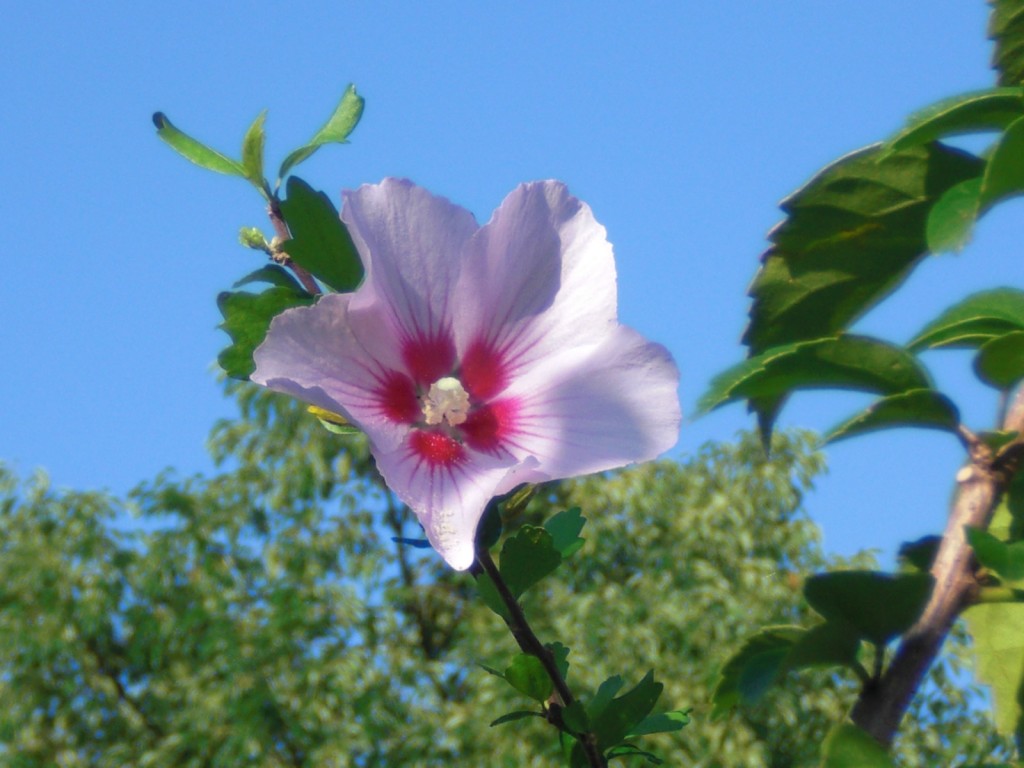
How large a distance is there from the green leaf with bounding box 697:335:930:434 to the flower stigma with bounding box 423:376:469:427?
11 centimetres

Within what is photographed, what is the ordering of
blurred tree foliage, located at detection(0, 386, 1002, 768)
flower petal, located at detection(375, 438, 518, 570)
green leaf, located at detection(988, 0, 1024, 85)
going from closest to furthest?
flower petal, located at detection(375, 438, 518, 570) < green leaf, located at detection(988, 0, 1024, 85) < blurred tree foliage, located at detection(0, 386, 1002, 768)

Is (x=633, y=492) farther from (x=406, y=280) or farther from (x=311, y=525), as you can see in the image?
(x=406, y=280)

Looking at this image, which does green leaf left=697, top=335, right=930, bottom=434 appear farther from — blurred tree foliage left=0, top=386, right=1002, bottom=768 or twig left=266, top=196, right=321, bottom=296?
blurred tree foliage left=0, top=386, right=1002, bottom=768

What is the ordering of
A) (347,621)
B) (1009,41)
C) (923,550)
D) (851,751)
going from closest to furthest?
(851,751), (923,550), (1009,41), (347,621)

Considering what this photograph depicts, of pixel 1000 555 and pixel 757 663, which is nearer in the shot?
pixel 1000 555

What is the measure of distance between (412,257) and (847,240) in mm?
242

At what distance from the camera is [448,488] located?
18.7 inches

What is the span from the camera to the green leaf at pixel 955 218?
514mm

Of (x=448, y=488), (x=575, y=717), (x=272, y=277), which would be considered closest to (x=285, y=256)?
(x=272, y=277)

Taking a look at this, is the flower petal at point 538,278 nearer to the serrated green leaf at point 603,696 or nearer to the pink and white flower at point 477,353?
the pink and white flower at point 477,353

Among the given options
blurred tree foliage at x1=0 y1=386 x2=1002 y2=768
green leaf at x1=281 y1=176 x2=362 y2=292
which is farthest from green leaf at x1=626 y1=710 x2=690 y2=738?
blurred tree foliage at x1=0 y1=386 x2=1002 y2=768

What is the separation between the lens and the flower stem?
0.46 meters

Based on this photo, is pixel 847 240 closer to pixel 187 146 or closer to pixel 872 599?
pixel 872 599

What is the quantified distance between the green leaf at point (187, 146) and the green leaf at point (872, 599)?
32 centimetres
